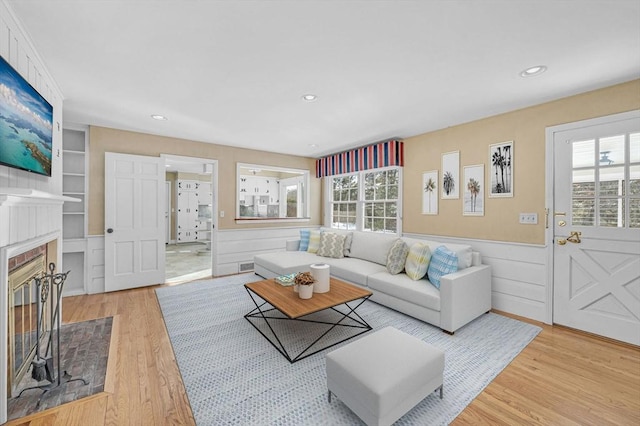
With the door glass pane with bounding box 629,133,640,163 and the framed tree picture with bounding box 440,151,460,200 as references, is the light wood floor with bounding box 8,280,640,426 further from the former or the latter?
the framed tree picture with bounding box 440,151,460,200

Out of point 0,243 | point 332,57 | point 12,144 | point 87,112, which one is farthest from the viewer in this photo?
point 87,112

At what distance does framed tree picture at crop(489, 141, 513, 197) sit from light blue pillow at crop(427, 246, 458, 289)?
106cm

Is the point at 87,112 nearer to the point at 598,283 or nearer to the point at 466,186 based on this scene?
the point at 466,186

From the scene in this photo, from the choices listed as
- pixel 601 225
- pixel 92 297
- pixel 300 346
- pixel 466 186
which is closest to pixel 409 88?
pixel 466 186

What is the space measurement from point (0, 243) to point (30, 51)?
4.88 feet

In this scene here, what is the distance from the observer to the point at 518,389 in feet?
6.21

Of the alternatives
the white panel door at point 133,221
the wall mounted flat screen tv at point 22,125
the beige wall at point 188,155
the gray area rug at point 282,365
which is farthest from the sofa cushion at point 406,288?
the white panel door at point 133,221

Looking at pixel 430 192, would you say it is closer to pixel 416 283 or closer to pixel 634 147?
pixel 416 283

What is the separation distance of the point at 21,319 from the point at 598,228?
4.95 m

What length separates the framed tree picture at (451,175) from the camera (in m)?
3.72

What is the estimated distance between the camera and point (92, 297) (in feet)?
12.3

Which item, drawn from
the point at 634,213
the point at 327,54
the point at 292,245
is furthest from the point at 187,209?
the point at 634,213

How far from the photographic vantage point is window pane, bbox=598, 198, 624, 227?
2.55 metres

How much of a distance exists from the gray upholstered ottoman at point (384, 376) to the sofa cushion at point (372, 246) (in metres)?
2.04
